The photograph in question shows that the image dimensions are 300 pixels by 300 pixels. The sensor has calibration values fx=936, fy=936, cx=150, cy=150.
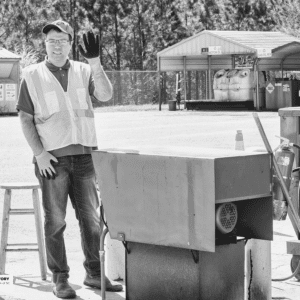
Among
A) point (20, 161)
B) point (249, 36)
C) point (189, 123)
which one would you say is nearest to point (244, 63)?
point (249, 36)

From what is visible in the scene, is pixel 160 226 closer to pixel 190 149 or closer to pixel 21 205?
pixel 190 149

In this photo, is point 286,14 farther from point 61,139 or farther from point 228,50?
point 61,139

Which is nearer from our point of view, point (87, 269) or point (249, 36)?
point (87, 269)

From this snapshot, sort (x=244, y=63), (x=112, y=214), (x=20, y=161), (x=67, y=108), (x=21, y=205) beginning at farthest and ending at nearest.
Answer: (x=244, y=63), (x=20, y=161), (x=21, y=205), (x=67, y=108), (x=112, y=214)

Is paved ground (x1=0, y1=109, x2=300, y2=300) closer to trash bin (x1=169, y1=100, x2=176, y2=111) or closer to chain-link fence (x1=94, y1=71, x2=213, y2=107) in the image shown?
trash bin (x1=169, y1=100, x2=176, y2=111)

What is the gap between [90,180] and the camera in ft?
22.6

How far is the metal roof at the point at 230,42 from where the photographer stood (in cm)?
3788

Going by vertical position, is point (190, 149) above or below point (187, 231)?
above

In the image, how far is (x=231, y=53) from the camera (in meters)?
38.1

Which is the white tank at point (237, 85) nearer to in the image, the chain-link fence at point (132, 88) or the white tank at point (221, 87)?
the white tank at point (221, 87)

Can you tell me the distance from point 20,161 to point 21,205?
5.82 metres

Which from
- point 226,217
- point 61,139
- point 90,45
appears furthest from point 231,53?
point 226,217

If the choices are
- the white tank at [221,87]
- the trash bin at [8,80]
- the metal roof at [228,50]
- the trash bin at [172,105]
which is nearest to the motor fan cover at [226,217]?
the metal roof at [228,50]

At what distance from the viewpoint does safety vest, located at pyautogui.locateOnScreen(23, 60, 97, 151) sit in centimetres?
682
